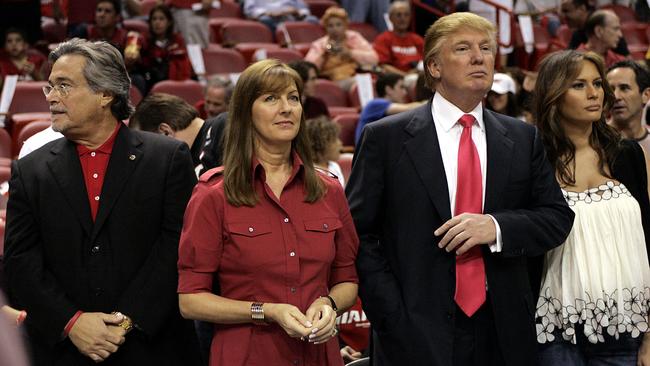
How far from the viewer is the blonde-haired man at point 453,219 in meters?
3.01

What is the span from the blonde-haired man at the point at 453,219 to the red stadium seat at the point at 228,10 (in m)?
8.58

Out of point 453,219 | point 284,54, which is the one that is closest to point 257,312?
point 453,219

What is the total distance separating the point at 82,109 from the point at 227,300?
72cm

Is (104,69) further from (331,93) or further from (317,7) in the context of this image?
(317,7)

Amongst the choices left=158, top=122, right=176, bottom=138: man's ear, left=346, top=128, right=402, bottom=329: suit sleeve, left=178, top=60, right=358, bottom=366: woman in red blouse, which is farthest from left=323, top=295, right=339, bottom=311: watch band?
left=158, top=122, right=176, bottom=138: man's ear

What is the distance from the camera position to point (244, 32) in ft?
35.2

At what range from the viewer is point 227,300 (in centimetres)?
284

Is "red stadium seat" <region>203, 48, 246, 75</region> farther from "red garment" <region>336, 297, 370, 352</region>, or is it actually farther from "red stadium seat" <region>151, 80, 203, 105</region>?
"red garment" <region>336, 297, 370, 352</region>

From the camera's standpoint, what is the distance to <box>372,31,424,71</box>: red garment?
10164mm

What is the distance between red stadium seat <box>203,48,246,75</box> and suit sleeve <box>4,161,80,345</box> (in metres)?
6.38

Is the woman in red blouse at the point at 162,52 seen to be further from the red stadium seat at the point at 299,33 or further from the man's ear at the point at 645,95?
the man's ear at the point at 645,95

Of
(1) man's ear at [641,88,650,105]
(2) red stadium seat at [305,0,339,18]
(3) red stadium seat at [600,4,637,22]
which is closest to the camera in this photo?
(1) man's ear at [641,88,650,105]

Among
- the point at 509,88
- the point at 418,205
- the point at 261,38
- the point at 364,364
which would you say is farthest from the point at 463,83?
the point at 261,38

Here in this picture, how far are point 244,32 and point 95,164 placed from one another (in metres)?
7.78
